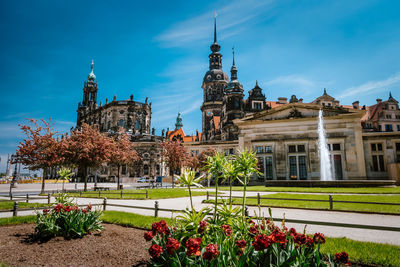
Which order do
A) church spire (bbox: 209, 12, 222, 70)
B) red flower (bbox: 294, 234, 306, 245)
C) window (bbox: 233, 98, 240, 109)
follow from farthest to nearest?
church spire (bbox: 209, 12, 222, 70) → window (bbox: 233, 98, 240, 109) → red flower (bbox: 294, 234, 306, 245)

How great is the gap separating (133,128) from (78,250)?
70.2 meters

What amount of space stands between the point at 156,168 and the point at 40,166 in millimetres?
40761

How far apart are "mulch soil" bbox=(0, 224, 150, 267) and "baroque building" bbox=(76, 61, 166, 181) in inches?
1848

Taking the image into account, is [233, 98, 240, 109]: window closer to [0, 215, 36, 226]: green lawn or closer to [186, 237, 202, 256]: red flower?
[0, 215, 36, 226]: green lawn

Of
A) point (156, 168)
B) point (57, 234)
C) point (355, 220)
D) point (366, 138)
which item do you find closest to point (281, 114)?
point (366, 138)

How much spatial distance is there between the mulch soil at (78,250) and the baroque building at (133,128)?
46.9 meters

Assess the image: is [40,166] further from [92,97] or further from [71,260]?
[92,97]

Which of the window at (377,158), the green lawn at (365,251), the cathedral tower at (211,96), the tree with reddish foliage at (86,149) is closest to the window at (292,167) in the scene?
the window at (377,158)

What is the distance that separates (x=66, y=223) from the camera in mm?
7207

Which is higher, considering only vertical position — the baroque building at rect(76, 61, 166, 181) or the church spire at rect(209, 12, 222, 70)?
the church spire at rect(209, 12, 222, 70)

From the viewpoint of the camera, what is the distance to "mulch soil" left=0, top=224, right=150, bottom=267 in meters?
5.39

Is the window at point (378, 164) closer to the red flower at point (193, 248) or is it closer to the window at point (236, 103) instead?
the red flower at point (193, 248)

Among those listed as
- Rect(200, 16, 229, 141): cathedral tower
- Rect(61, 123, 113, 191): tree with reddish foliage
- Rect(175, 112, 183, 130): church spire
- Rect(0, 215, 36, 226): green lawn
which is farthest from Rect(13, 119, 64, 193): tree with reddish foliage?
Rect(175, 112, 183, 130): church spire

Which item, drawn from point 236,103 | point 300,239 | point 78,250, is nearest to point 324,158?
point 300,239
